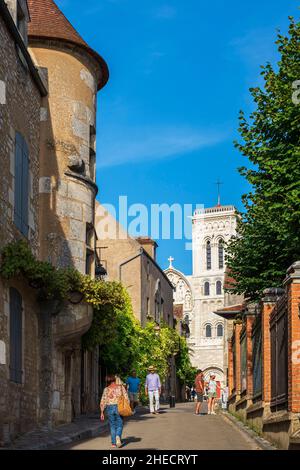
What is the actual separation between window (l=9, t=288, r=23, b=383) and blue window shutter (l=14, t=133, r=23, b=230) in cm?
160

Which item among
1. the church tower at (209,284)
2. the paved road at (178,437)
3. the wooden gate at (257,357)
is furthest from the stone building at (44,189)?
the church tower at (209,284)

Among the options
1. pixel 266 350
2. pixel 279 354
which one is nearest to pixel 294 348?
pixel 279 354

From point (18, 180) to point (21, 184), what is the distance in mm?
411

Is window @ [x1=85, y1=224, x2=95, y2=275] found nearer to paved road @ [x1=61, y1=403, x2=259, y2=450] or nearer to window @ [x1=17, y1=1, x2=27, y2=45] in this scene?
paved road @ [x1=61, y1=403, x2=259, y2=450]

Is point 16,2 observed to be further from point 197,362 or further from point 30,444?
point 197,362

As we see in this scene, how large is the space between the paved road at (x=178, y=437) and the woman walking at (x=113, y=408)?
0.71 ft

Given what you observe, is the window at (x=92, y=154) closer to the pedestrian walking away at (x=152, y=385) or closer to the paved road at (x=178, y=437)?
the pedestrian walking away at (x=152, y=385)

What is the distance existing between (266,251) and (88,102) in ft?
21.2

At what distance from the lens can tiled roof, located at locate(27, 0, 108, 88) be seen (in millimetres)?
23188

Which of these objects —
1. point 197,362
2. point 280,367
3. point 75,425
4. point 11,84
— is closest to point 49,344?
point 75,425

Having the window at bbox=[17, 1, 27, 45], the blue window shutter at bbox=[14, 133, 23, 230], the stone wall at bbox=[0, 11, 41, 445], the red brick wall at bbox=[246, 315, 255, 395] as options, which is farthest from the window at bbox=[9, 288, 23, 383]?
the window at bbox=[17, 1, 27, 45]

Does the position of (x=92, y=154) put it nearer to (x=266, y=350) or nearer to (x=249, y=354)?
(x=249, y=354)

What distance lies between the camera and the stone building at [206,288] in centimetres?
11894

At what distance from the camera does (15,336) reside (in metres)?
17.5
